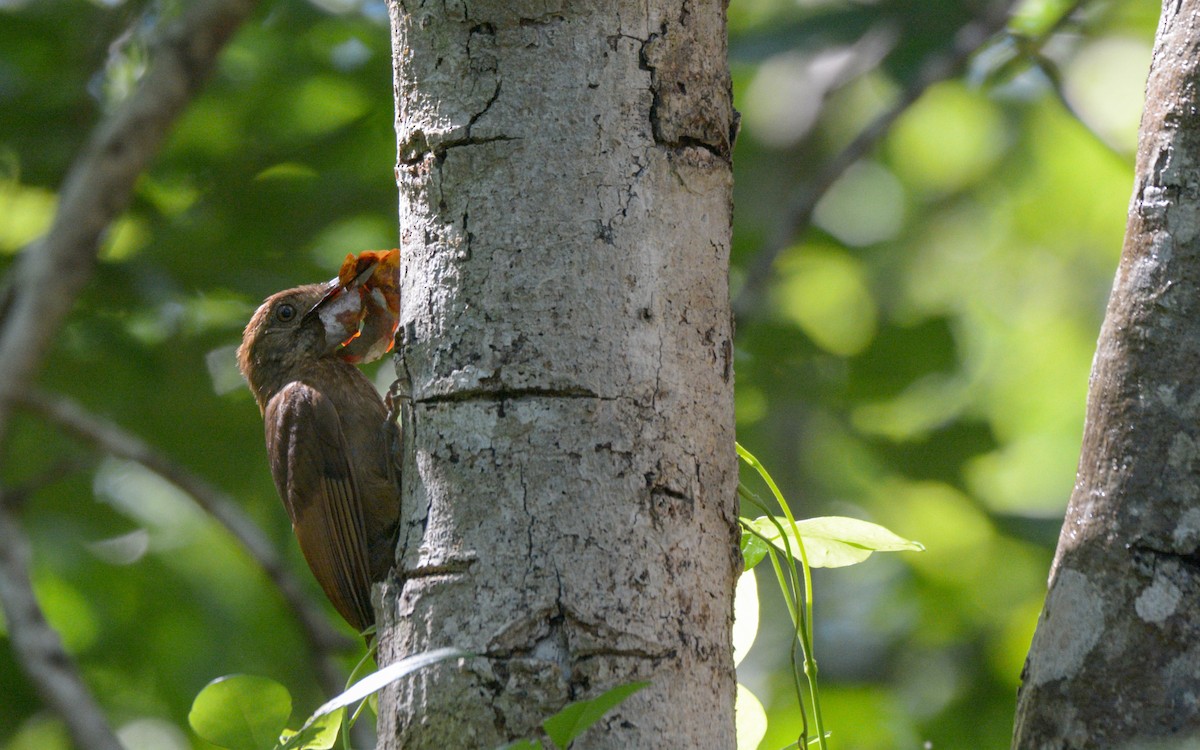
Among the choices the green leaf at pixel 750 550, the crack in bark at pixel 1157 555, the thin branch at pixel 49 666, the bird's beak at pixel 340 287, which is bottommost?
the thin branch at pixel 49 666

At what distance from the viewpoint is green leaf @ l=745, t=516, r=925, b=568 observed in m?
2.04

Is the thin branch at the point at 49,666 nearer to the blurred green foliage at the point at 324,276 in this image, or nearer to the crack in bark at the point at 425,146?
the blurred green foliage at the point at 324,276

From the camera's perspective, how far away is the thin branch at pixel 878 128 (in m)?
5.29

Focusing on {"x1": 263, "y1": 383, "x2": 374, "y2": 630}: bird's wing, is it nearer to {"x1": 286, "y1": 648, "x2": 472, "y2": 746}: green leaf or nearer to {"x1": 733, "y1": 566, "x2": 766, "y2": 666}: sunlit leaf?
{"x1": 733, "y1": 566, "x2": 766, "y2": 666}: sunlit leaf

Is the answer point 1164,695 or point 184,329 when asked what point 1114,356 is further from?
point 184,329

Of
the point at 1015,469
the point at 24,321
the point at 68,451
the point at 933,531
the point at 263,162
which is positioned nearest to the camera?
the point at 24,321

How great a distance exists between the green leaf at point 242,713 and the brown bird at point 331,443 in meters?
0.90

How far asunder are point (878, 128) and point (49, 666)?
4113 mm

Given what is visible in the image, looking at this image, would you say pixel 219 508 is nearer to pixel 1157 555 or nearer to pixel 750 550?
pixel 750 550

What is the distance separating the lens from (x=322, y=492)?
118 inches

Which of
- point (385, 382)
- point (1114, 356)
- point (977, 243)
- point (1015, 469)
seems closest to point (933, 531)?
point (1015, 469)

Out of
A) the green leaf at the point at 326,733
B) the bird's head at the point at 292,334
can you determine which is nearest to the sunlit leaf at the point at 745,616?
the green leaf at the point at 326,733

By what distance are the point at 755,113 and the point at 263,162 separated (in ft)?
9.74

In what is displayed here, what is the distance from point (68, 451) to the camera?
5.65 meters
